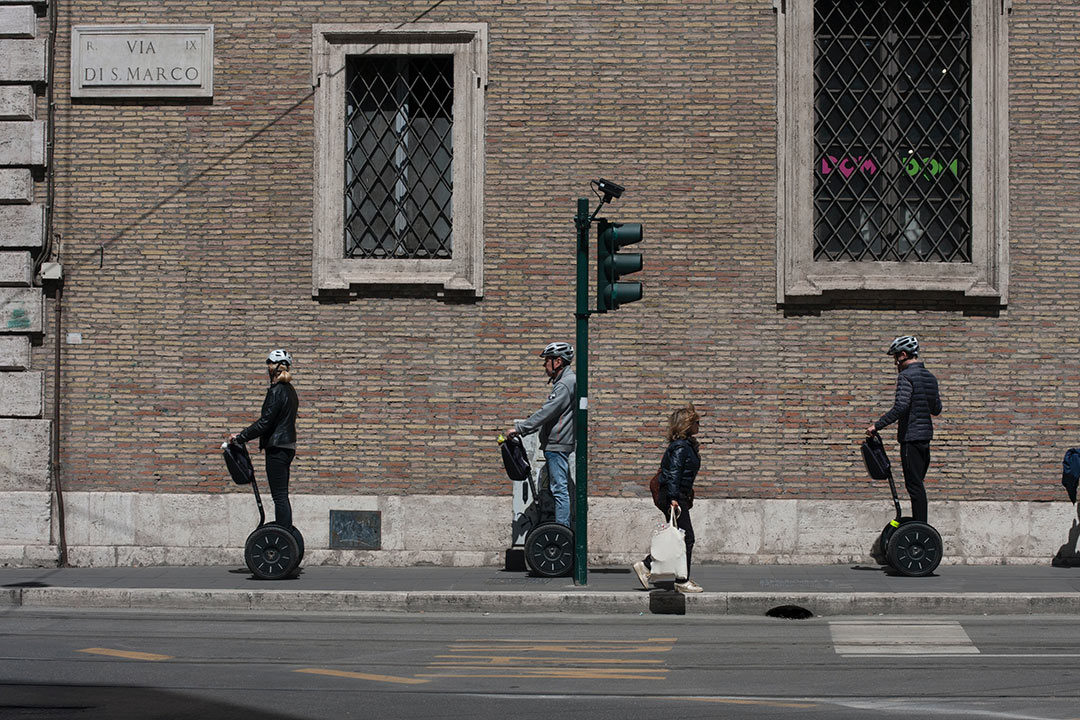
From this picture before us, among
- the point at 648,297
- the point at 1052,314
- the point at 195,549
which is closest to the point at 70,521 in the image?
the point at 195,549

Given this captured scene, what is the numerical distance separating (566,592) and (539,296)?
3939 millimetres

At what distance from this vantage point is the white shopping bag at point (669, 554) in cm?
1180

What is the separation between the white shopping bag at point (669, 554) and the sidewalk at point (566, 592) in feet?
0.64

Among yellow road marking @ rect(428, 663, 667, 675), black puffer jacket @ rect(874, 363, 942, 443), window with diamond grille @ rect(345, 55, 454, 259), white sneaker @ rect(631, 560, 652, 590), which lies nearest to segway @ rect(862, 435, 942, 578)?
black puffer jacket @ rect(874, 363, 942, 443)

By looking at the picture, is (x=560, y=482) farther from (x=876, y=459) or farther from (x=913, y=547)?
(x=913, y=547)

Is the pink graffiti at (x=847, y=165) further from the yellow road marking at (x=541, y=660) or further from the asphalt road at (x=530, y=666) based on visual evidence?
the yellow road marking at (x=541, y=660)

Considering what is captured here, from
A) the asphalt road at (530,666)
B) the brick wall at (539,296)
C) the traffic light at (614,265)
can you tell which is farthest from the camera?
the brick wall at (539,296)

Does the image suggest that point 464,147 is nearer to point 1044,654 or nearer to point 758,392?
point 758,392

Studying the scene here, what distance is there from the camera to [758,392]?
48.5ft

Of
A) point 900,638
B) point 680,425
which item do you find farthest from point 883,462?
point 900,638

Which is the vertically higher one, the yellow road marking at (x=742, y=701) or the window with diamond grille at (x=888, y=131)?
the window with diamond grille at (x=888, y=131)

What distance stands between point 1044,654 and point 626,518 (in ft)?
18.9

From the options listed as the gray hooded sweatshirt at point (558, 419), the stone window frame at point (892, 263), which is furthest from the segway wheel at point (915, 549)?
the gray hooded sweatshirt at point (558, 419)

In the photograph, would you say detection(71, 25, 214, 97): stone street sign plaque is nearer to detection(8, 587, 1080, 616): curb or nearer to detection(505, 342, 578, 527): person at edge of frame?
detection(505, 342, 578, 527): person at edge of frame
